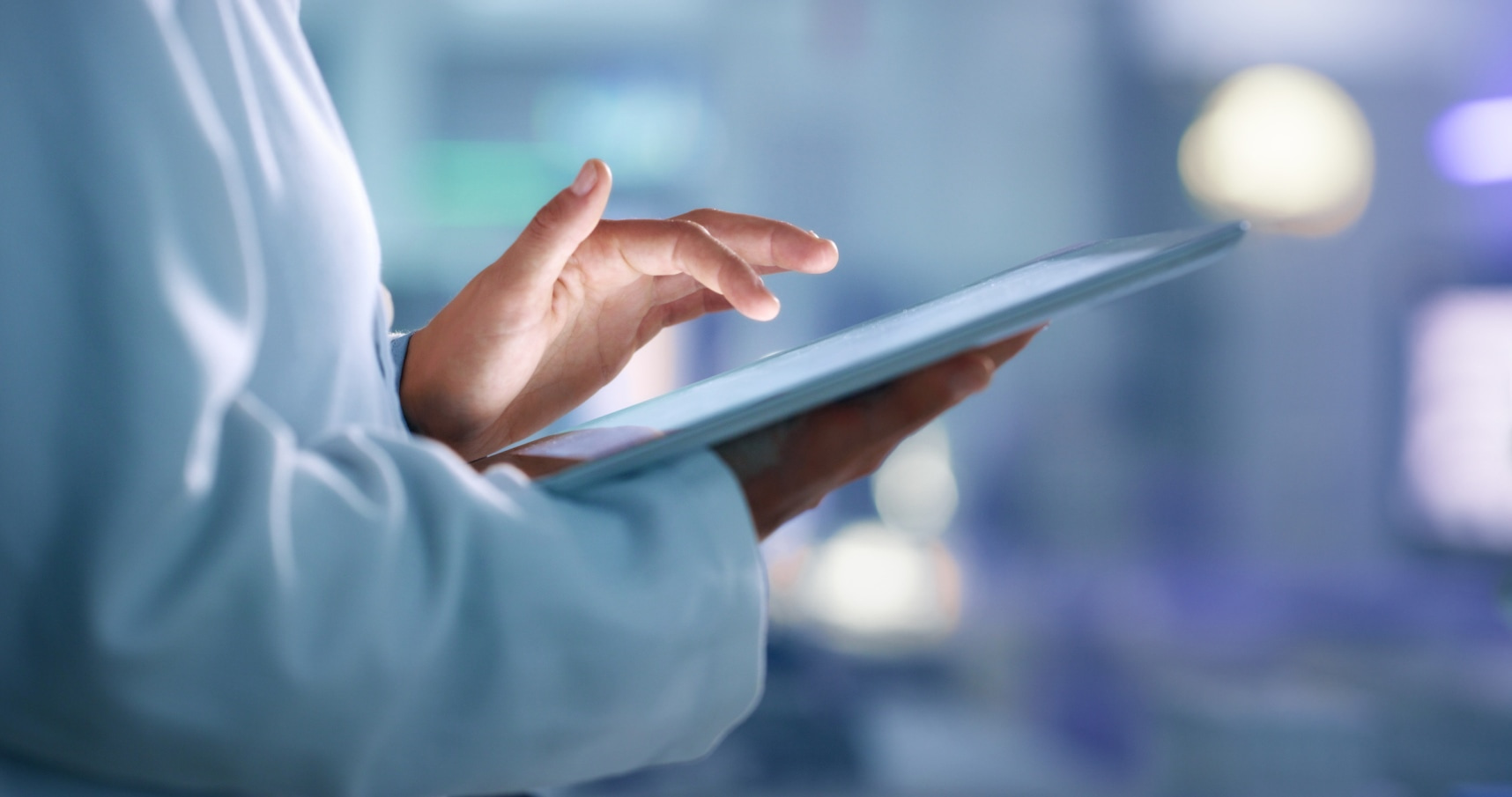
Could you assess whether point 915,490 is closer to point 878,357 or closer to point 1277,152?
point 1277,152

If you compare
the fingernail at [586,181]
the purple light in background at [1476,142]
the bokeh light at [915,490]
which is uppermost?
the purple light in background at [1476,142]

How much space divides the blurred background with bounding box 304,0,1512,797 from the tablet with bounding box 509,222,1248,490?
241cm

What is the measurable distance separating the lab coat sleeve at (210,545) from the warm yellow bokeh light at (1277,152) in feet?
10.1

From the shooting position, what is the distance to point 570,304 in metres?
0.66

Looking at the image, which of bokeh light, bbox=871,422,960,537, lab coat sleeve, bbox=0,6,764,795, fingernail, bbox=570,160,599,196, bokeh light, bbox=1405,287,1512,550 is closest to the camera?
lab coat sleeve, bbox=0,6,764,795

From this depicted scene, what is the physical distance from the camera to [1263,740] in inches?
88.1

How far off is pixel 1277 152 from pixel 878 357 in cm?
315

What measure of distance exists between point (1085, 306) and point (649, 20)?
9.48 feet

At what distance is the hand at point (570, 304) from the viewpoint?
0.56 m

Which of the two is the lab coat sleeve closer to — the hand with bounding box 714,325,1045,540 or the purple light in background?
the hand with bounding box 714,325,1045,540

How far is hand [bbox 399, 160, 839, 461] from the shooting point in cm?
56

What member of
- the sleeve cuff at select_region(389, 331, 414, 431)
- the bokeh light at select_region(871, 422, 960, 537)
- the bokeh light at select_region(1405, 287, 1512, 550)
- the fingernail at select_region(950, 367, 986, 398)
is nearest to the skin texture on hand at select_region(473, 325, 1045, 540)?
the fingernail at select_region(950, 367, 986, 398)

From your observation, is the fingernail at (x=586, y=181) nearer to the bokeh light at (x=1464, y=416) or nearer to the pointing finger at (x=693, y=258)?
the pointing finger at (x=693, y=258)

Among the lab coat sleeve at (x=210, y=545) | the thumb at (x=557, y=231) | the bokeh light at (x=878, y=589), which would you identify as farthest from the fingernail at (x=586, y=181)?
the bokeh light at (x=878, y=589)
